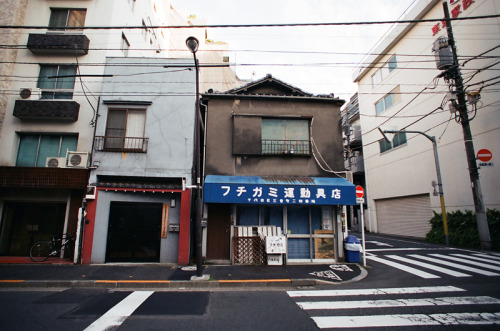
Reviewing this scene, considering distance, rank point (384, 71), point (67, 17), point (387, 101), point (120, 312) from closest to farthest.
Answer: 1. point (120, 312)
2. point (67, 17)
3. point (387, 101)
4. point (384, 71)

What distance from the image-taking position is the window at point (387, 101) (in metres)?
19.3

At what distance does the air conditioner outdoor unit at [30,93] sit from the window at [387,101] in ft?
78.2

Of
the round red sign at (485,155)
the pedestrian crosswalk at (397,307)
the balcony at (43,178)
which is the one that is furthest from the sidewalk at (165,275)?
the round red sign at (485,155)

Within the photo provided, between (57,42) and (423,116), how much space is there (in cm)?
2252

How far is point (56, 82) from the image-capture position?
37.0 feet

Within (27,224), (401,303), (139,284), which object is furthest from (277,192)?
(27,224)

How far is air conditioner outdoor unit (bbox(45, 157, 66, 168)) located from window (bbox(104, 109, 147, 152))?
2.06m

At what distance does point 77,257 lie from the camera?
927 centimetres

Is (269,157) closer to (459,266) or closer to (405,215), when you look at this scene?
(459,266)

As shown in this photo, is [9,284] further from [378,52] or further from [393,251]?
[378,52]

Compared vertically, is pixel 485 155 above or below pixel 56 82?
below

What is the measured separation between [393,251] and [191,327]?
38.7ft

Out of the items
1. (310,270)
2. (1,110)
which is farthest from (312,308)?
(1,110)

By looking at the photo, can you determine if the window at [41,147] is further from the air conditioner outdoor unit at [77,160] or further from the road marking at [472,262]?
the road marking at [472,262]
